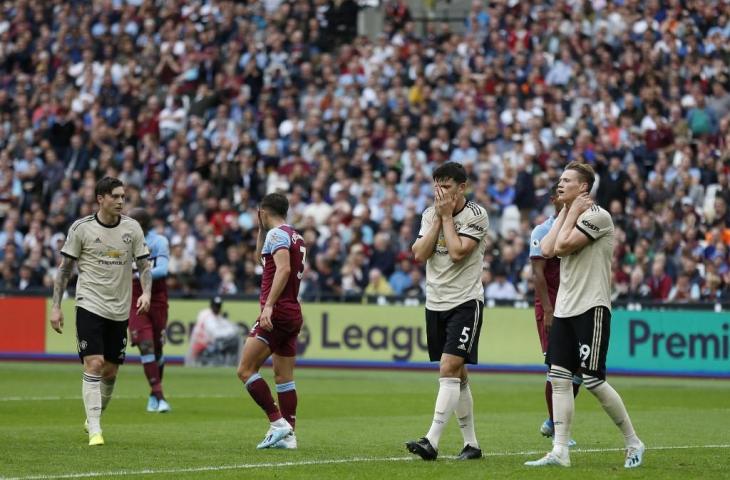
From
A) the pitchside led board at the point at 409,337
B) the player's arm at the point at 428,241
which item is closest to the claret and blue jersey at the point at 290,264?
the player's arm at the point at 428,241

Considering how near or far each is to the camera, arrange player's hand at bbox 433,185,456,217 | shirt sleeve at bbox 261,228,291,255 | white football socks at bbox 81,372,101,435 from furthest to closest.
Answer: white football socks at bbox 81,372,101,435 < shirt sleeve at bbox 261,228,291,255 < player's hand at bbox 433,185,456,217

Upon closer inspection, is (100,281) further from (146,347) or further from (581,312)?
(581,312)

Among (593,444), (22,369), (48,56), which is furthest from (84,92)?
(593,444)

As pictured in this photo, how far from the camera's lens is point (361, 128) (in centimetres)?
3161

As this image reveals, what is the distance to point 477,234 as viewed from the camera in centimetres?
1171

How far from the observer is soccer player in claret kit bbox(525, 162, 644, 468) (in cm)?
1113

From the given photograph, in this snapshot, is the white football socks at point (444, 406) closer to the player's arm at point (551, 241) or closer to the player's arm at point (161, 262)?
the player's arm at point (551, 241)

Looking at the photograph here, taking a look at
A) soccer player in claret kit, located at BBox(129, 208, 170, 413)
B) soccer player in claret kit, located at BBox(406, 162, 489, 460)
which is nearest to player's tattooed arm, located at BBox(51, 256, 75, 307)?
soccer player in claret kit, located at BBox(129, 208, 170, 413)

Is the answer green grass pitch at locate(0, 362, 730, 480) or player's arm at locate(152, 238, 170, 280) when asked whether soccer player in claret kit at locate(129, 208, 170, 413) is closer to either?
player's arm at locate(152, 238, 170, 280)

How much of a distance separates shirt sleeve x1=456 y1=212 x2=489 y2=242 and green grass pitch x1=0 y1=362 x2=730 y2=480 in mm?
1818

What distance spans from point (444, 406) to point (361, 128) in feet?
67.2

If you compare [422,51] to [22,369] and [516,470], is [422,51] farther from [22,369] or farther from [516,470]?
[516,470]

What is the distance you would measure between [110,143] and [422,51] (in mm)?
7656

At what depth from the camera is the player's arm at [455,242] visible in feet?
38.0
